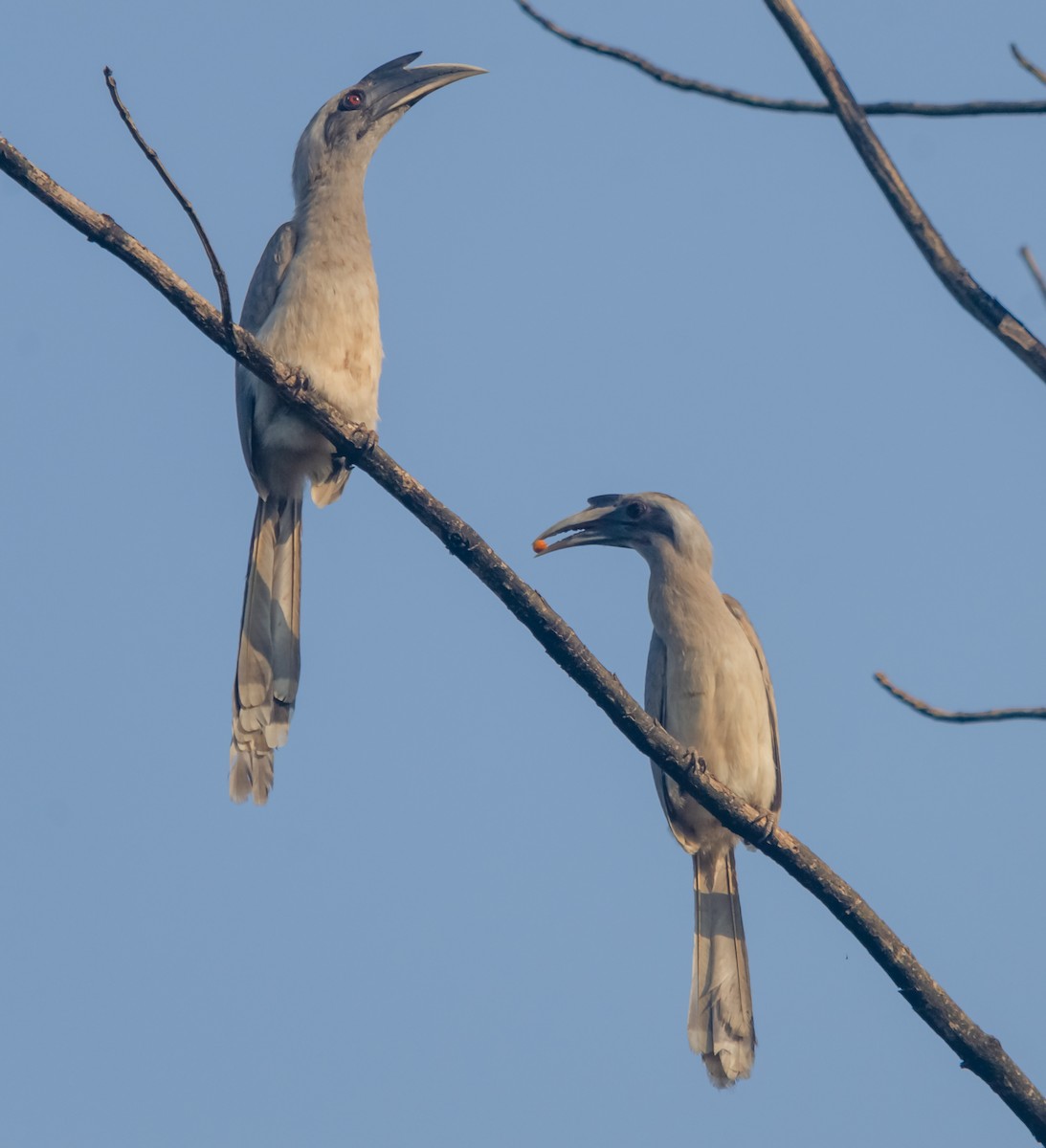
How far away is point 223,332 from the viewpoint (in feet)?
16.4

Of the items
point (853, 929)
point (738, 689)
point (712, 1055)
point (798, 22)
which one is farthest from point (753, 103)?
point (712, 1055)

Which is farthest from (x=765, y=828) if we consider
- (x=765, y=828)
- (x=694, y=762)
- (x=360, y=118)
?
(x=360, y=118)

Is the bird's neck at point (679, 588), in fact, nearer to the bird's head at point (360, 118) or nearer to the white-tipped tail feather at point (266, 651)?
the white-tipped tail feather at point (266, 651)

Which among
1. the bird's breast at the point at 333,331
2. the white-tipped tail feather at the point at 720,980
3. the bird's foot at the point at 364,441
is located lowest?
the white-tipped tail feather at the point at 720,980

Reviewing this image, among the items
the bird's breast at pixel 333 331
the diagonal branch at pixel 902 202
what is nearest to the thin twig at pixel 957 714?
the diagonal branch at pixel 902 202

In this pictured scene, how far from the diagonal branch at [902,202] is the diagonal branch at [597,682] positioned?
8.01 feet

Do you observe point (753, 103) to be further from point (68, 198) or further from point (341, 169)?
point (341, 169)

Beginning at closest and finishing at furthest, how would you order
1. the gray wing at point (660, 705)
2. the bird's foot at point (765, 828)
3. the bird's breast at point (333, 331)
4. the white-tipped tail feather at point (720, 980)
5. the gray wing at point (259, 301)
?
the bird's foot at point (765, 828) → the bird's breast at point (333, 331) → the white-tipped tail feather at point (720, 980) → the gray wing at point (259, 301) → the gray wing at point (660, 705)

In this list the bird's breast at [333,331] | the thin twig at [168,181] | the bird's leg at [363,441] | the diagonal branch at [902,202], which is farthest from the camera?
the bird's breast at [333,331]

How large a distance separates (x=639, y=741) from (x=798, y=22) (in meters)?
2.85

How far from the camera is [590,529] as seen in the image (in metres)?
7.71

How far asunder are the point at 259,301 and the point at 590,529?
1.98 metres

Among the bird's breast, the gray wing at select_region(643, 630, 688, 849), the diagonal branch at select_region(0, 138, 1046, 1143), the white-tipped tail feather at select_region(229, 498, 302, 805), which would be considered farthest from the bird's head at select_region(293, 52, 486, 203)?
the gray wing at select_region(643, 630, 688, 849)

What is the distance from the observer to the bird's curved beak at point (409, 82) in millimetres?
7340
